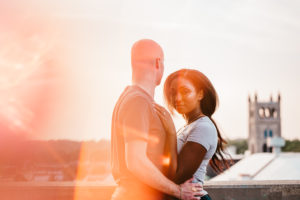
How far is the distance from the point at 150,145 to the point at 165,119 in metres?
0.20

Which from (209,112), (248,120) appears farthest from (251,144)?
(209,112)

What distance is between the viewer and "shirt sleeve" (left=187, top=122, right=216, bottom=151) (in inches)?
89.8

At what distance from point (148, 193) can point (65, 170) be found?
12.3 ft

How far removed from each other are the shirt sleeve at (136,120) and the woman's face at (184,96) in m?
0.61

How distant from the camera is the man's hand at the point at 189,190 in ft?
7.04

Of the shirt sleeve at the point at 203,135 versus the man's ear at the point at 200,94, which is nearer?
the shirt sleeve at the point at 203,135

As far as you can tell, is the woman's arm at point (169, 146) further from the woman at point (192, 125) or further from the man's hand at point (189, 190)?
the man's hand at point (189, 190)

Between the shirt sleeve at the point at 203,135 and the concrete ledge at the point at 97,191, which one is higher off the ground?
the shirt sleeve at the point at 203,135

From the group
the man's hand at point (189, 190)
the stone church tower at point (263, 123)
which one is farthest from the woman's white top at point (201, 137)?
the stone church tower at point (263, 123)

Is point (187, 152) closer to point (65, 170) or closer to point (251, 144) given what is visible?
point (65, 170)

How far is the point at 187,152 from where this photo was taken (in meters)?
2.22

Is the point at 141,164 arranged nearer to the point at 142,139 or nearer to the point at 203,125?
the point at 142,139

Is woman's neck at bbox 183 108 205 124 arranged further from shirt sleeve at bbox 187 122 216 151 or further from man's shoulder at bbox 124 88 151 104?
man's shoulder at bbox 124 88 151 104

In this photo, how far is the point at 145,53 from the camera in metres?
2.24
